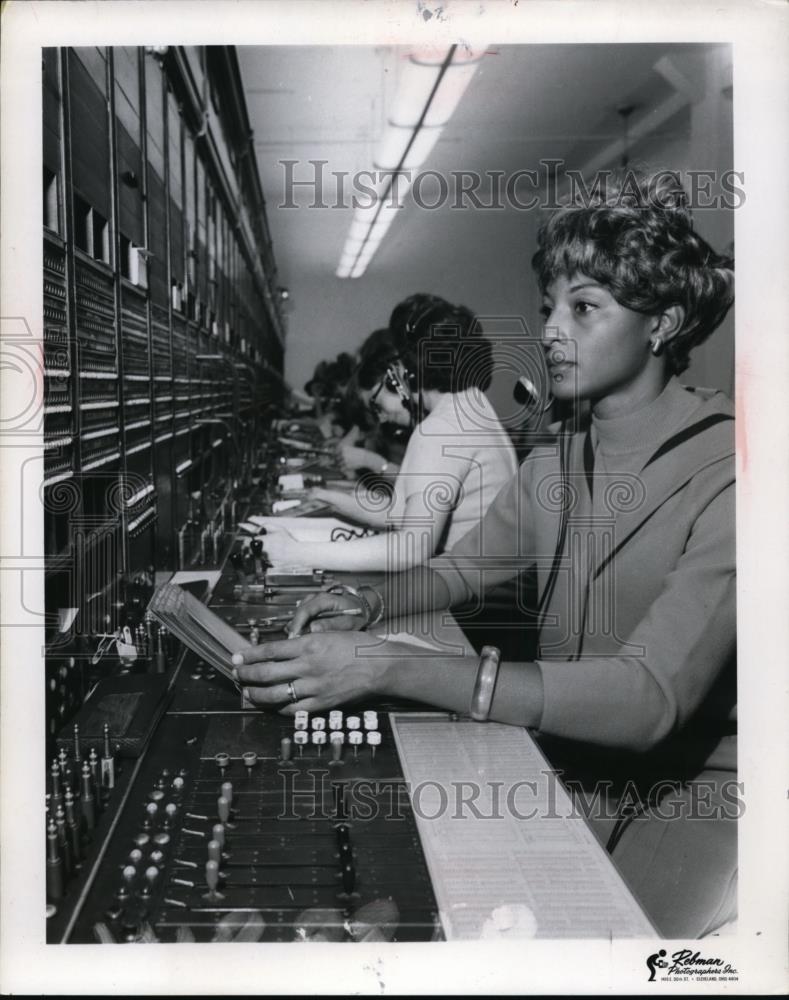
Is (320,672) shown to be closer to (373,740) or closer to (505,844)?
(373,740)

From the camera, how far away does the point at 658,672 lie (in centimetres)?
143

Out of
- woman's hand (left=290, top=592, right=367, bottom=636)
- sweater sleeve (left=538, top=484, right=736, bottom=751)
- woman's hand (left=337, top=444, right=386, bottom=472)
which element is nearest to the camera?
sweater sleeve (left=538, top=484, right=736, bottom=751)

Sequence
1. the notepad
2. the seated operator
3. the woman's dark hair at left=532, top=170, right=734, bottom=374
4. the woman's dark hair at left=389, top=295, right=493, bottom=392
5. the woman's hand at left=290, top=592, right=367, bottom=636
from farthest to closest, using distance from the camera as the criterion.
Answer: the woman's dark hair at left=389, top=295, right=493, bottom=392, the seated operator, the woman's hand at left=290, top=592, right=367, bottom=636, the woman's dark hair at left=532, top=170, right=734, bottom=374, the notepad

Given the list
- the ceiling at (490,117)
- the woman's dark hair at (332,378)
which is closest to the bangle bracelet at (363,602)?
the ceiling at (490,117)

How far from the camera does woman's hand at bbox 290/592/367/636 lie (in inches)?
73.1

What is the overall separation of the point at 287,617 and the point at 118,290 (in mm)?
952

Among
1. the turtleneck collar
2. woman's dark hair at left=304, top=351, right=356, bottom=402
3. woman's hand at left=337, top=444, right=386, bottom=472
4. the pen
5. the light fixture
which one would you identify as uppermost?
the light fixture

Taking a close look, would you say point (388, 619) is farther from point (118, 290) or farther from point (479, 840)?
point (118, 290)

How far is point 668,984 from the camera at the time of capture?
133 centimetres

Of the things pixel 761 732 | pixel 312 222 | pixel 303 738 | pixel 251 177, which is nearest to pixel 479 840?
pixel 303 738

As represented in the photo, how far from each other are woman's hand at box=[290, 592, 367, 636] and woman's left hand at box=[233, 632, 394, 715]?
0.30 metres

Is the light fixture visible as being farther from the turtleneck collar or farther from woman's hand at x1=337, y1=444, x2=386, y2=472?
woman's hand at x1=337, y1=444, x2=386, y2=472

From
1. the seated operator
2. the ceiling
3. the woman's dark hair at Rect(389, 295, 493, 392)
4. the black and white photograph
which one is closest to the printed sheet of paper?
the black and white photograph

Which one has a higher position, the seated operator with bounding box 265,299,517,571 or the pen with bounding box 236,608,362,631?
the seated operator with bounding box 265,299,517,571
